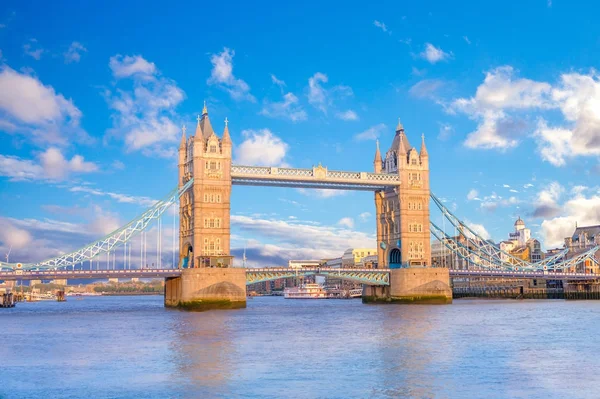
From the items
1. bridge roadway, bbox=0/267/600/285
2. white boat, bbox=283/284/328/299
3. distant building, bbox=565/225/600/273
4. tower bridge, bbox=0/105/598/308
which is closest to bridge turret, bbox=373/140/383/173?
tower bridge, bbox=0/105/598/308

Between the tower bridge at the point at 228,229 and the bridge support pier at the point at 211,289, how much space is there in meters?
0.10

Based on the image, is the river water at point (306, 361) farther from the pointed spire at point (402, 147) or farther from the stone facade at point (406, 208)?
the pointed spire at point (402, 147)

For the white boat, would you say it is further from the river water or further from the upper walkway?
the river water

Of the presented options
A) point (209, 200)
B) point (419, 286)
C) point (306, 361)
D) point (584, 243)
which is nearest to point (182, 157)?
point (209, 200)

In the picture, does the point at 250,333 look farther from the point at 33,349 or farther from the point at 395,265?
the point at 395,265

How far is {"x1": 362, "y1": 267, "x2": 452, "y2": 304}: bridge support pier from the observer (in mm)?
90750

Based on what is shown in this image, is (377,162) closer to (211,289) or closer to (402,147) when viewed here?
(402,147)

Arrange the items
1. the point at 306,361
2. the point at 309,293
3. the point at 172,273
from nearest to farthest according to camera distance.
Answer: the point at 306,361 < the point at 172,273 < the point at 309,293

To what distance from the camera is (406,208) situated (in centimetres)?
9506

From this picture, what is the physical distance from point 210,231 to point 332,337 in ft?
128

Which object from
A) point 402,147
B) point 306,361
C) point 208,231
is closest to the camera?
point 306,361

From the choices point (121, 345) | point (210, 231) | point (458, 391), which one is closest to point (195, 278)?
point (210, 231)

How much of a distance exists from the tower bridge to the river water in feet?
75.8

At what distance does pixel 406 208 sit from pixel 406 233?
3102 mm
